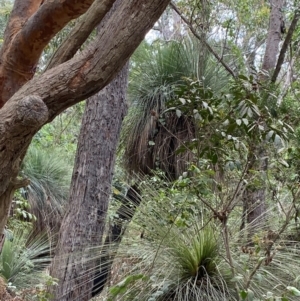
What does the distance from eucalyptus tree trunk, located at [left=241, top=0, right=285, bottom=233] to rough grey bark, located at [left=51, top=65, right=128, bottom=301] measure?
0.78 meters

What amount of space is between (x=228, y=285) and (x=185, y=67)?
2.24 m

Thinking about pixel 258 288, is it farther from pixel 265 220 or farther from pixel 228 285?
pixel 265 220

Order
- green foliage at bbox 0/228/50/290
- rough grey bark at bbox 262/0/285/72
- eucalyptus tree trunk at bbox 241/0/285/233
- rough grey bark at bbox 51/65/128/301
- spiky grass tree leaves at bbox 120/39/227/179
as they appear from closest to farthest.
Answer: eucalyptus tree trunk at bbox 241/0/285/233, rough grey bark at bbox 51/65/128/301, rough grey bark at bbox 262/0/285/72, spiky grass tree leaves at bbox 120/39/227/179, green foliage at bbox 0/228/50/290

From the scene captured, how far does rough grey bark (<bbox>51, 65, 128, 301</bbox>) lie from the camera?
2367 mm

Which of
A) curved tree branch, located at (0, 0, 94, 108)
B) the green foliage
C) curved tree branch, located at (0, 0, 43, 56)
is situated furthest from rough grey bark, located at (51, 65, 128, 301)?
the green foliage

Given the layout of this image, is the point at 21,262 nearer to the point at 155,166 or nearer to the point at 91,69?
the point at 155,166

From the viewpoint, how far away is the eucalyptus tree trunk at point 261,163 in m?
1.93

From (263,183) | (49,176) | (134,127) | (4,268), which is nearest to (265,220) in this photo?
(263,183)

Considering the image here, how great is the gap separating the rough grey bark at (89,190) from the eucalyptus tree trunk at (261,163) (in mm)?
783

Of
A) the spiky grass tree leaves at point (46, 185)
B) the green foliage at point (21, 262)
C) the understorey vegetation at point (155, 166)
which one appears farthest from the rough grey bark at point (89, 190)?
the spiky grass tree leaves at point (46, 185)

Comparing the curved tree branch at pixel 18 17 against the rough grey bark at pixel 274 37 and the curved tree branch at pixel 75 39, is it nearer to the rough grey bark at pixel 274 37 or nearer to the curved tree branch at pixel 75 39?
the curved tree branch at pixel 75 39

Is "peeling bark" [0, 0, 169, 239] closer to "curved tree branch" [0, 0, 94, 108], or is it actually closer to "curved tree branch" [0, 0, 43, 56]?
"curved tree branch" [0, 0, 94, 108]

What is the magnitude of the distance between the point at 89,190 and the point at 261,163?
98 centimetres

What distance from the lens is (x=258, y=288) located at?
1773mm
